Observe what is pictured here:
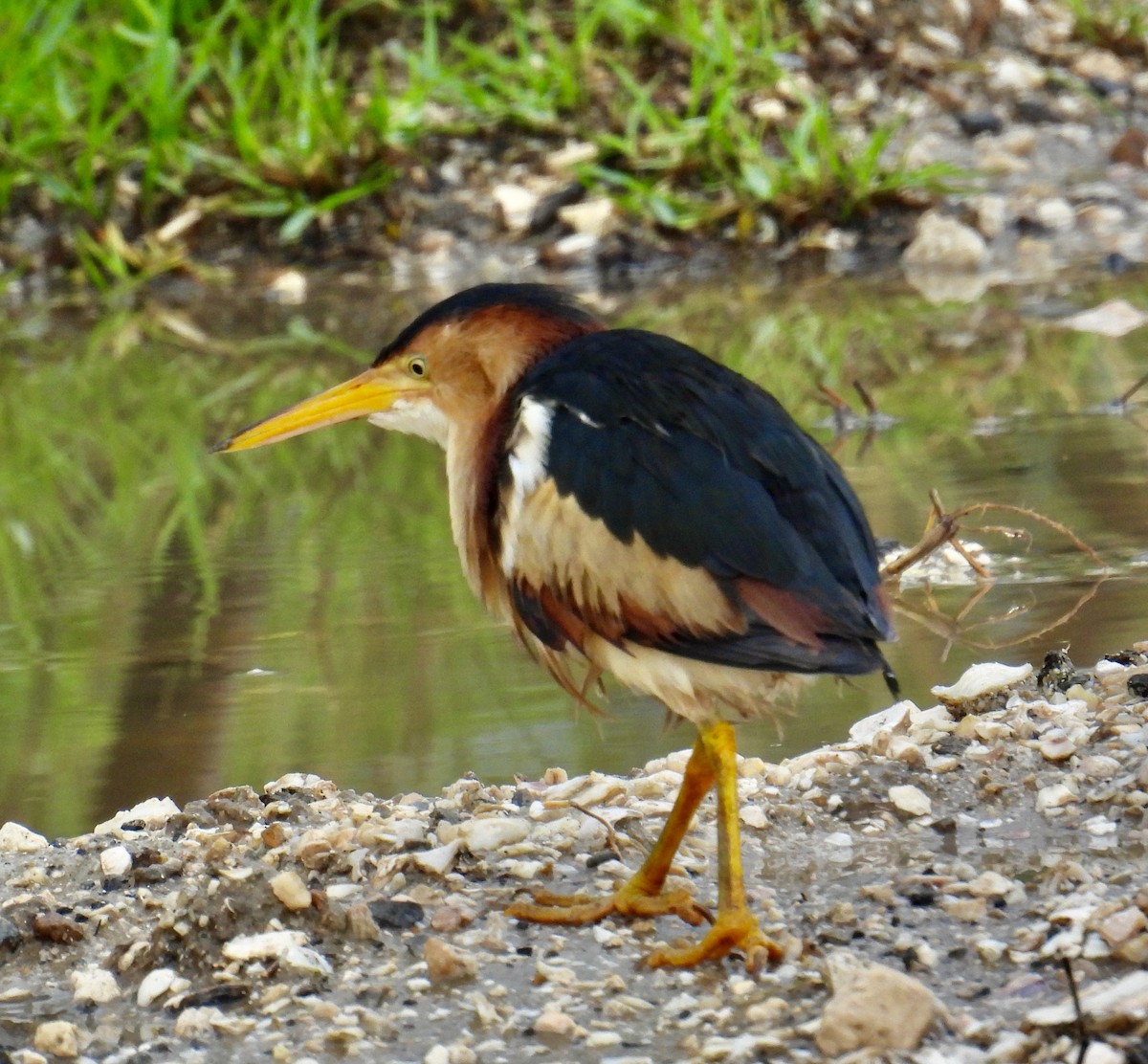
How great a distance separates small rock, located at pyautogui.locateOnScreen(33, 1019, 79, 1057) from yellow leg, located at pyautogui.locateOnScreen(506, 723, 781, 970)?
67cm

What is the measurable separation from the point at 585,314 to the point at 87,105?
6.66 metres

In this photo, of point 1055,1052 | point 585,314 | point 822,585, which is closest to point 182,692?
point 585,314

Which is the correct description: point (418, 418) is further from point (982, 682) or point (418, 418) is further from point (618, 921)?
point (982, 682)

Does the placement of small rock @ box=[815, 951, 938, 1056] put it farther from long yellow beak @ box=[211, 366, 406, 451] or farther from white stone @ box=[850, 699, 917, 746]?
long yellow beak @ box=[211, 366, 406, 451]

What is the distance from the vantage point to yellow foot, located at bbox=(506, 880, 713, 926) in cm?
302

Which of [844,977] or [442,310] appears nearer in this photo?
[844,977]

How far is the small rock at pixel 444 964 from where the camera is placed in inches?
111

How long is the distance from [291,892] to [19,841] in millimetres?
635

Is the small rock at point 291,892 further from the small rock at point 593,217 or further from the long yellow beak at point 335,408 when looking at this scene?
the small rock at point 593,217

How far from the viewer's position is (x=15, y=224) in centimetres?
919

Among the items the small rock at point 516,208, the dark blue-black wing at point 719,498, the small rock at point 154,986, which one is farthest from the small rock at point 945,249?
the small rock at point 154,986

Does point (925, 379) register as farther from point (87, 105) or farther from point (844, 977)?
point (87, 105)

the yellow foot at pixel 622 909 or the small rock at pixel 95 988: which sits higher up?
the yellow foot at pixel 622 909

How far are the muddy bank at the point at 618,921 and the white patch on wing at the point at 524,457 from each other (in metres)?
0.53
